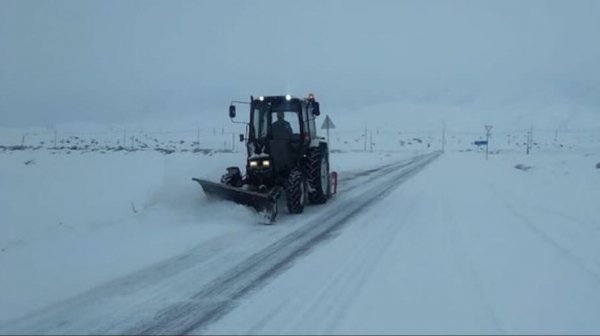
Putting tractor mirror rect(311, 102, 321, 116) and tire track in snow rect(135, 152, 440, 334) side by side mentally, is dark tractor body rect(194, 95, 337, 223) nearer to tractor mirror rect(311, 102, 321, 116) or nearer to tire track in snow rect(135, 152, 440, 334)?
tractor mirror rect(311, 102, 321, 116)

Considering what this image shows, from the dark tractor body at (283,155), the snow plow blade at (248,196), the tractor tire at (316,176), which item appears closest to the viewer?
the snow plow blade at (248,196)

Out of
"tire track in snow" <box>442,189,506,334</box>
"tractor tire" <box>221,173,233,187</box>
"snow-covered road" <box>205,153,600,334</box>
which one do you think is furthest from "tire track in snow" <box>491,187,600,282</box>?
"tractor tire" <box>221,173,233,187</box>

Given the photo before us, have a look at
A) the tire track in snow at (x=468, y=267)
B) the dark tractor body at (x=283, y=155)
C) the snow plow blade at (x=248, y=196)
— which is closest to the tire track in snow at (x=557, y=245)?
the tire track in snow at (x=468, y=267)

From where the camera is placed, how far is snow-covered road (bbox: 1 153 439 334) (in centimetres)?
689

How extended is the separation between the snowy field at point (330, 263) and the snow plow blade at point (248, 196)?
24 cm

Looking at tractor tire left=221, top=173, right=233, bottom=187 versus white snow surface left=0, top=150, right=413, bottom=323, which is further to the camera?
tractor tire left=221, top=173, right=233, bottom=187

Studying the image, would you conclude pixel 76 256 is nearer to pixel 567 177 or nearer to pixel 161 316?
pixel 161 316

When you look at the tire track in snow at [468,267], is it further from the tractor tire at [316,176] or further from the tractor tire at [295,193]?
the tractor tire at [316,176]

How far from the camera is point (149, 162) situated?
35.8 meters

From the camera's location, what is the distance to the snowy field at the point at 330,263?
7051 millimetres

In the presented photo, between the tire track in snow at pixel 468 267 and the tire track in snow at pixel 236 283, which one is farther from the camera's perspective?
the tire track in snow at pixel 468 267

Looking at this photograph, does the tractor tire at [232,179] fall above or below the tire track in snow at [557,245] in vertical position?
above

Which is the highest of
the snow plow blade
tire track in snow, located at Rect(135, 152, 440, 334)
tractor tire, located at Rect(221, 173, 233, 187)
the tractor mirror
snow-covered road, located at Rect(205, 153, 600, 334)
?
the tractor mirror

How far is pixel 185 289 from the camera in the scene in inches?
328
